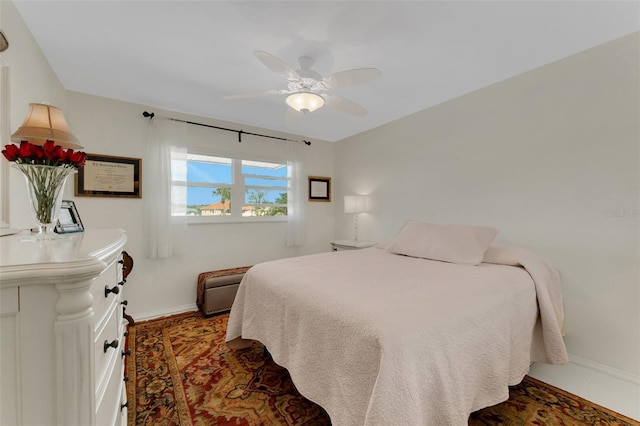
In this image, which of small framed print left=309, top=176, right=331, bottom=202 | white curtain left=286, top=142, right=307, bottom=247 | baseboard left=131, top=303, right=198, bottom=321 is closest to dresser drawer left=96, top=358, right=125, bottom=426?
baseboard left=131, top=303, right=198, bottom=321

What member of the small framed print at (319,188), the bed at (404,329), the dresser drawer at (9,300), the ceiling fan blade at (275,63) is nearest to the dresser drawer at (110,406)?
the dresser drawer at (9,300)

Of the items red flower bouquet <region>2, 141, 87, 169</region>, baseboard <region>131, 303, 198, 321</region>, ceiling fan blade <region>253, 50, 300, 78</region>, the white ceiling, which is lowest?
baseboard <region>131, 303, 198, 321</region>

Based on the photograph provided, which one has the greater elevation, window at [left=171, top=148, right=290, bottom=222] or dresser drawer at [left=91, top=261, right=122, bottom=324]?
window at [left=171, top=148, right=290, bottom=222]

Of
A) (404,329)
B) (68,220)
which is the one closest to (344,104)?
(404,329)

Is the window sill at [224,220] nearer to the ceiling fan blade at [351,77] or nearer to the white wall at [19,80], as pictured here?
A: the white wall at [19,80]

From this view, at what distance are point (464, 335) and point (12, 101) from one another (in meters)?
2.60

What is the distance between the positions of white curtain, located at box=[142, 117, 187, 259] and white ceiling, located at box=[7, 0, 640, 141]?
0.47 m

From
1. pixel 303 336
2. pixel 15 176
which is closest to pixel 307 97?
pixel 303 336

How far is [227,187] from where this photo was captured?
3543 mm

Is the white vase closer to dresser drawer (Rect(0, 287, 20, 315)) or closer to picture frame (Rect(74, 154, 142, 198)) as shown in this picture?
dresser drawer (Rect(0, 287, 20, 315))

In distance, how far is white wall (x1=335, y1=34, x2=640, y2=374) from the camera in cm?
188

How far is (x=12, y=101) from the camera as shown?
1420mm

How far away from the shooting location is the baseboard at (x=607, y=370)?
1.82m

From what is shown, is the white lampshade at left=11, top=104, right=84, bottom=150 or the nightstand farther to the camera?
the nightstand
